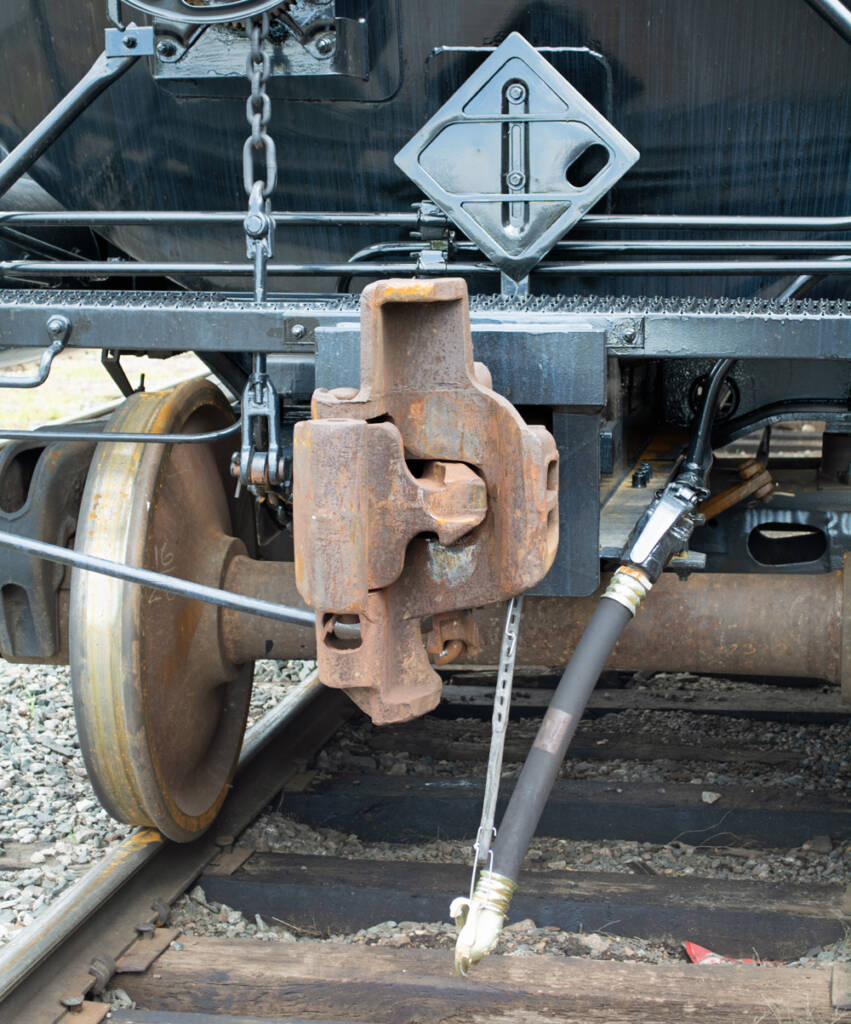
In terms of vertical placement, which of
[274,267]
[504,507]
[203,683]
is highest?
[274,267]

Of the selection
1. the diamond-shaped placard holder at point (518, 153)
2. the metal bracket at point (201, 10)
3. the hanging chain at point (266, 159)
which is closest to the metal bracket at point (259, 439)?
the hanging chain at point (266, 159)

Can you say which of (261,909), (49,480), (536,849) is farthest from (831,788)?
(49,480)

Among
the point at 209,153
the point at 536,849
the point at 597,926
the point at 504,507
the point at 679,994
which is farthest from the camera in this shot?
the point at 536,849

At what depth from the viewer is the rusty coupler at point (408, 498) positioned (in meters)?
1.66

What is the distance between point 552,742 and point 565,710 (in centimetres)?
5

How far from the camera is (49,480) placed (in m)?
2.71

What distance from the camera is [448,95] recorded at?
8.46 feet

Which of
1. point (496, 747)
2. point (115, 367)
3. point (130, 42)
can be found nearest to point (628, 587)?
point (496, 747)

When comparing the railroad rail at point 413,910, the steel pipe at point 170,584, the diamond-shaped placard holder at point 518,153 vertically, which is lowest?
the railroad rail at point 413,910

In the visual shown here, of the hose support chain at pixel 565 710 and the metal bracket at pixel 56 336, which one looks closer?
the hose support chain at pixel 565 710

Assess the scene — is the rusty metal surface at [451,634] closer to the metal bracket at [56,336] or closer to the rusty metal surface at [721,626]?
the rusty metal surface at [721,626]

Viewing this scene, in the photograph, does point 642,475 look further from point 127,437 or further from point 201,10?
point 201,10

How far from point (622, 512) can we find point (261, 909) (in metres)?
1.24

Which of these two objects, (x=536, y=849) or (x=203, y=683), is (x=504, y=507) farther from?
(x=536, y=849)
